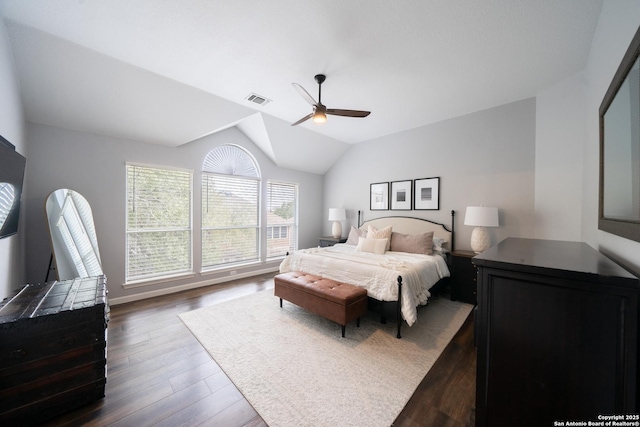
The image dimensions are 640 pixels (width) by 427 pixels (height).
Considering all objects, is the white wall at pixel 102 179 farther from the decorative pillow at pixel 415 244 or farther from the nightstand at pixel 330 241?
the decorative pillow at pixel 415 244

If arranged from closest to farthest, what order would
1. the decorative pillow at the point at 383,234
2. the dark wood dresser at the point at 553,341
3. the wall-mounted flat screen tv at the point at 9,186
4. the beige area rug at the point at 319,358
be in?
the dark wood dresser at the point at 553,341
the wall-mounted flat screen tv at the point at 9,186
the beige area rug at the point at 319,358
the decorative pillow at the point at 383,234

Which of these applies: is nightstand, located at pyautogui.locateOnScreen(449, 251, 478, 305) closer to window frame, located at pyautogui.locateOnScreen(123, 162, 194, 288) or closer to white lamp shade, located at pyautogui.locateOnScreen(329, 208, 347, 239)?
white lamp shade, located at pyautogui.locateOnScreen(329, 208, 347, 239)

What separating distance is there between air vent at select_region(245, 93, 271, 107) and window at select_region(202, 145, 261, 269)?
4.81 ft

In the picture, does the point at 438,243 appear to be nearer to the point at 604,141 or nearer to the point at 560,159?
the point at 560,159

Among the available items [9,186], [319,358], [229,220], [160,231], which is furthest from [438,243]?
[9,186]

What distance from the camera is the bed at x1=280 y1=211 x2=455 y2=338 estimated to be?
103 inches

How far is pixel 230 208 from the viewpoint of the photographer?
4.67 m

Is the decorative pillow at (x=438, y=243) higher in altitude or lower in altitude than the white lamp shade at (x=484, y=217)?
lower

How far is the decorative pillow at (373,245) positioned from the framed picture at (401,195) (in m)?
1.04

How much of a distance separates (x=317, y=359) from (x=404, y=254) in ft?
7.26

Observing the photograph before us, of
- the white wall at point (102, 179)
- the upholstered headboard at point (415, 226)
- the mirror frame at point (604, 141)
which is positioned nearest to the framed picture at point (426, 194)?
the upholstered headboard at point (415, 226)

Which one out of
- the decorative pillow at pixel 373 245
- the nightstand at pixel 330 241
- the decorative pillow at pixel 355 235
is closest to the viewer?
the decorative pillow at pixel 373 245

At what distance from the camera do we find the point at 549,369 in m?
0.92

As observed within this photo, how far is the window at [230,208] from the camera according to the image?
438cm
